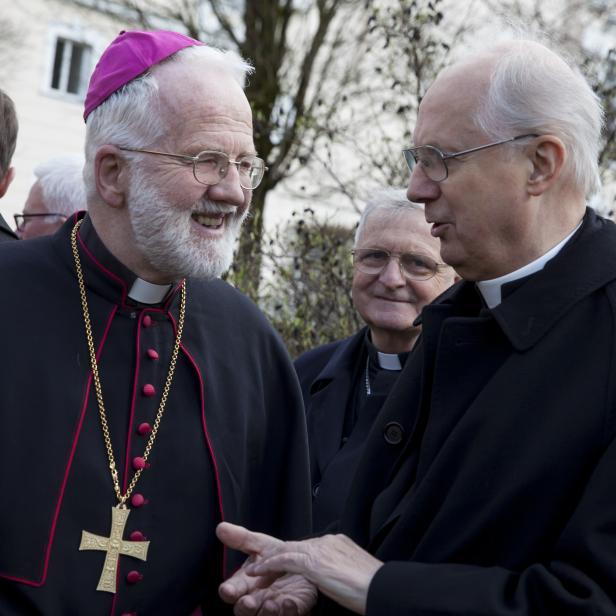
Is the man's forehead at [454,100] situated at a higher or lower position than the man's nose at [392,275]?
higher

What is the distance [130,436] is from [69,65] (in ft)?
54.0

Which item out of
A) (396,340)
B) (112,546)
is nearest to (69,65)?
(396,340)

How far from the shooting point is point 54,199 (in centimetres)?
523

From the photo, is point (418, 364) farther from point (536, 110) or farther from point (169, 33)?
point (169, 33)

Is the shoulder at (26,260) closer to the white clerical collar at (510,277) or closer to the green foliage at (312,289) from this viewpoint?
the white clerical collar at (510,277)

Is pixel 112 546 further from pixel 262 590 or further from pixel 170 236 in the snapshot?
pixel 170 236

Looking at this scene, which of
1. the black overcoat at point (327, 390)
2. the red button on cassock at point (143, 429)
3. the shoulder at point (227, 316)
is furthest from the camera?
the black overcoat at point (327, 390)

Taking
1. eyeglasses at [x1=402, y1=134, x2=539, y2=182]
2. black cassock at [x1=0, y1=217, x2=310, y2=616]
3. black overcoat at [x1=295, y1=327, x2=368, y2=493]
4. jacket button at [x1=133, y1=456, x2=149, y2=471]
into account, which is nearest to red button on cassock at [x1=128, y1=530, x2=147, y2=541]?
black cassock at [x1=0, y1=217, x2=310, y2=616]

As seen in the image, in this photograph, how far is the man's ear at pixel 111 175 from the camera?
123 inches

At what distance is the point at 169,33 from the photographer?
3297mm

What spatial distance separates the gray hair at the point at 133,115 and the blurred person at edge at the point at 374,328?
145cm

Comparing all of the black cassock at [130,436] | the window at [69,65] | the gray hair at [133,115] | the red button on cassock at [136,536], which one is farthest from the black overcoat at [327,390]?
the window at [69,65]

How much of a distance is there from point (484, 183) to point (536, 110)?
0.22 metres

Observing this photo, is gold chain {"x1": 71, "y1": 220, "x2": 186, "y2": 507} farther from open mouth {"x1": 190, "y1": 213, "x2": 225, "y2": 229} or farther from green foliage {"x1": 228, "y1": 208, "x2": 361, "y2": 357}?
green foliage {"x1": 228, "y1": 208, "x2": 361, "y2": 357}
